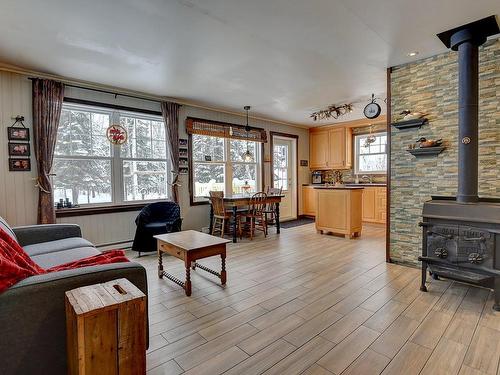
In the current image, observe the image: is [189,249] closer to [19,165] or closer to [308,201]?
[19,165]

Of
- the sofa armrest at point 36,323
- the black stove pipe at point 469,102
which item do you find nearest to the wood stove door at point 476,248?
the black stove pipe at point 469,102

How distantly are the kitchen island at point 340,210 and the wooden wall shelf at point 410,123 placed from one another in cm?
185

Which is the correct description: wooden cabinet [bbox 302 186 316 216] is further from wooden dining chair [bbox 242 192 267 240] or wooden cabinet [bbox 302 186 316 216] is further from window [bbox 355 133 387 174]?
wooden dining chair [bbox 242 192 267 240]

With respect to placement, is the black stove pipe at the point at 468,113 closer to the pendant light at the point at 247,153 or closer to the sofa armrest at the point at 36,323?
the sofa armrest at the point at 36,323

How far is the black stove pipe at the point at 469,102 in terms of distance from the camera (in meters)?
2.68

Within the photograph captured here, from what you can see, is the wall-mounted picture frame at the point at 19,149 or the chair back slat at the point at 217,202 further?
the chair back slat at the point at 217,202

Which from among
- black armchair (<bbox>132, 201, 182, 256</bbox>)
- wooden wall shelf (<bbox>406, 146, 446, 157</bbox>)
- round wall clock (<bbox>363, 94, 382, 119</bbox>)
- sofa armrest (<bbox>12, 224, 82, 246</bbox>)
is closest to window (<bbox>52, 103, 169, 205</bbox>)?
black armchair (<bbox>132, 201, 182, 256</bbox>)

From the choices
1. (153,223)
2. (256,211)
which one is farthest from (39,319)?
(256,211)

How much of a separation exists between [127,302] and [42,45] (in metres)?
3.09

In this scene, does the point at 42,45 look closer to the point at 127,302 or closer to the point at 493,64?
the point at 127,302

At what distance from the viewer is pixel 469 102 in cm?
270

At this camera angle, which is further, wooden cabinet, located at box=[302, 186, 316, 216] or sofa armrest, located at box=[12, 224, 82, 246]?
wooden cabinet, located at box=[302, 186, 316, 216]

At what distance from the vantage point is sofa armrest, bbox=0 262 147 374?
135 centimetres

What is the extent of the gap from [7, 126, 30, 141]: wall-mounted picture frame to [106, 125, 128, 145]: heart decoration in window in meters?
1.02
